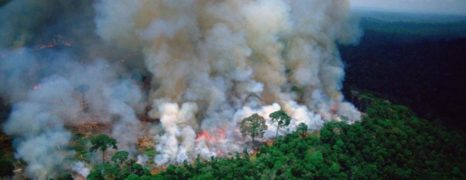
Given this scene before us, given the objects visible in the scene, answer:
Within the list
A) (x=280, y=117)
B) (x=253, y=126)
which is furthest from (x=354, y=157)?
(x=253, y=126)

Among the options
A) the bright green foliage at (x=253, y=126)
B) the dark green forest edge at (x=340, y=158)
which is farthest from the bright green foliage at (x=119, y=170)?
the bright green foliage at (x=253, y=126)

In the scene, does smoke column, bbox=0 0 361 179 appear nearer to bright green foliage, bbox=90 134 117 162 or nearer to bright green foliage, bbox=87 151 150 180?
bright green foliage, bbox=90 134 117 162

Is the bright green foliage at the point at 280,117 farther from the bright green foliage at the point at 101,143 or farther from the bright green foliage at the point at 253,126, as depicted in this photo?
the bright green foliage at the point at 101,143

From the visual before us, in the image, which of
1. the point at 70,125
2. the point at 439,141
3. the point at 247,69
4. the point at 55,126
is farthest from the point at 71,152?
the point at 439,141

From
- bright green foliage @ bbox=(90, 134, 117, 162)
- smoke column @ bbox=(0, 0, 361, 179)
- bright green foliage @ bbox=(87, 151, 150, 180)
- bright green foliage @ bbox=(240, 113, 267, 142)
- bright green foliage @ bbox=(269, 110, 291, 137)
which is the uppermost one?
smoke column @ bbox=(0, 0, 361, 179)

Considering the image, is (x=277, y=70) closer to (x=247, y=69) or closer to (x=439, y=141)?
(x=247, y=69)

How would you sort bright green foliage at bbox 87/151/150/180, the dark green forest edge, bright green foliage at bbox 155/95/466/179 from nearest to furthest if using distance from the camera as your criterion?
bright green foliage at bbox 87/151/150/180
the dark green forest edge
bright green foliage at bbox 155/95/466/179

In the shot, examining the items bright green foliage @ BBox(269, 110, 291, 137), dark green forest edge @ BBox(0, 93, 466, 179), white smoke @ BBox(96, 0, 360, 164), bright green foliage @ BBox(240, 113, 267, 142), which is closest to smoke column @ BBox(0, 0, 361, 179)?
white smoke @ BBox(96, 0, 360, 164)
